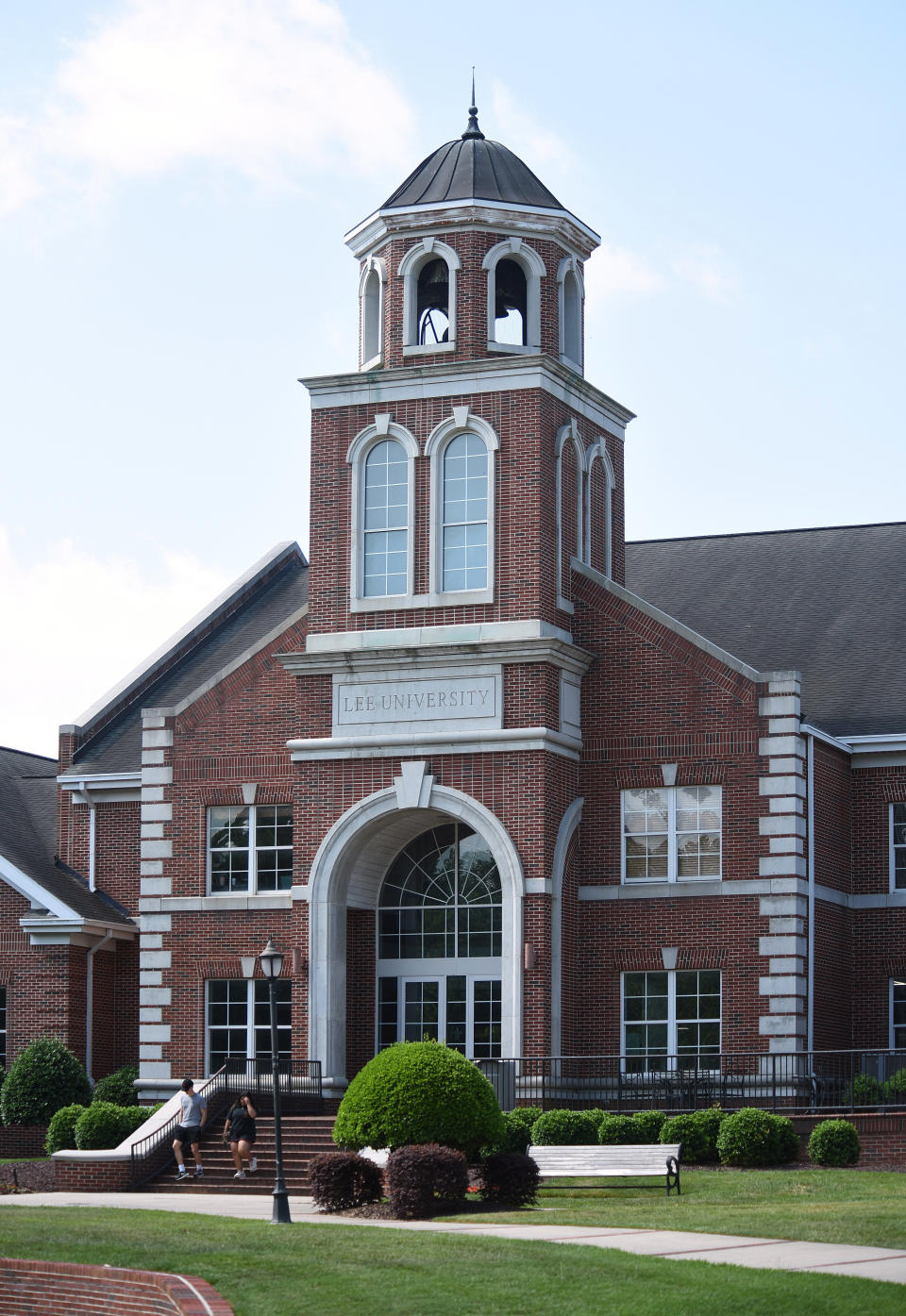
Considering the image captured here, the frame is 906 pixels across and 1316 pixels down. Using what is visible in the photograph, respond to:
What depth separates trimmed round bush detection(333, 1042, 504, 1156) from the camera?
1081 inches

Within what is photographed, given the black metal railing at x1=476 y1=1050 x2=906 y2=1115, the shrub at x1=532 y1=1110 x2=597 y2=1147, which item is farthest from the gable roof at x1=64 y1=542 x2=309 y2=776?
the shrub at x1=532 y1=1110 x2=597 y2=1147

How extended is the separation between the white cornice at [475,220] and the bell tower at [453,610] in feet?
0.13

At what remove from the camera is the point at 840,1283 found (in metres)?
18.1

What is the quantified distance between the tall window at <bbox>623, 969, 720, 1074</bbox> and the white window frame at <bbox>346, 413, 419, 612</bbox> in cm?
781

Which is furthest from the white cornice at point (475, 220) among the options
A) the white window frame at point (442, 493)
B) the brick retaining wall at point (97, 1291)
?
the brick retaining wall at point (97, 1291)

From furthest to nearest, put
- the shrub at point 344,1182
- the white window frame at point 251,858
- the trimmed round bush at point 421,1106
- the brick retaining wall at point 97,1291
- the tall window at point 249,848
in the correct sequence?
the tall window at point 249,848 < the white window frame at point 251,858 < the trimmed round bush at point 421,1106 < the shrub at point 344,1182 < the brick retaining wall at point 97,1291

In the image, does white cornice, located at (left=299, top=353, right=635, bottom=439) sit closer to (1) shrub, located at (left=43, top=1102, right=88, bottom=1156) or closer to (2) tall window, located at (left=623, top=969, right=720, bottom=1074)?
(2) tall window, located at (left=623, top=969, right=720, bottom=1074)

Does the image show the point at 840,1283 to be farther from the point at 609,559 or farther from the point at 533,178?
the point at 533,178

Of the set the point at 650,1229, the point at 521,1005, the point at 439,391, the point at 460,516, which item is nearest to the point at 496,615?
the point at 460,516

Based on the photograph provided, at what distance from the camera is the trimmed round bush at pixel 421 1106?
90.1 ft

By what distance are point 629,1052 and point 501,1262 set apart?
646 inches

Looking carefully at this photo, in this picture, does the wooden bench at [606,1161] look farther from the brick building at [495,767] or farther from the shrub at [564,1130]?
the brick building at [495,767]

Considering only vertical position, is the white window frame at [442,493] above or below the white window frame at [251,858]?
above

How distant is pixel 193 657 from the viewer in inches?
1879
